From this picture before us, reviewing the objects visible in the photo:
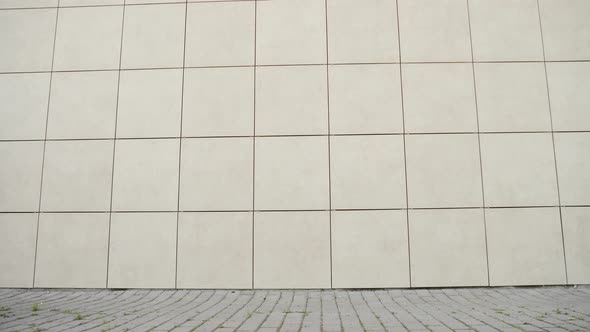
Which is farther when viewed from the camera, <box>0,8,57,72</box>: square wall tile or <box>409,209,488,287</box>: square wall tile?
<box>0,8,57,72</box>: square wall tile

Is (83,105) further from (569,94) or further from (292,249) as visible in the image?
(569,94)

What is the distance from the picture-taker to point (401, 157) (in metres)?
5.14

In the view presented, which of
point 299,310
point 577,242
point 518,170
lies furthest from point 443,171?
point 299,310

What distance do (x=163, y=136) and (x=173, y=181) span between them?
2.17 ft

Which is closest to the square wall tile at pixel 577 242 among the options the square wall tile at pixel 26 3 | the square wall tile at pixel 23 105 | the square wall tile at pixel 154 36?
the square wall tile at pixel 154 36

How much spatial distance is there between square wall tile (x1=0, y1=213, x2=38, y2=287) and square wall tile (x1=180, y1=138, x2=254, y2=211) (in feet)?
7.05

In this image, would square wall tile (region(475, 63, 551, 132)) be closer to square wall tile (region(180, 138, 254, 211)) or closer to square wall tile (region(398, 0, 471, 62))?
square wall tile (region(398, 0, 471, 62))

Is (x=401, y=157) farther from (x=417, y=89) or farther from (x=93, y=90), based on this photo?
(x=93, y=90)

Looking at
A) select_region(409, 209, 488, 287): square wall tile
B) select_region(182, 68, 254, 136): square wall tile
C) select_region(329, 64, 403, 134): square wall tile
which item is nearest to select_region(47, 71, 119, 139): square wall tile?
select_region(182, 68, 254, 136): square wall tile

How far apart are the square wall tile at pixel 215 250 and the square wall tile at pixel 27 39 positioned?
3.22 metres

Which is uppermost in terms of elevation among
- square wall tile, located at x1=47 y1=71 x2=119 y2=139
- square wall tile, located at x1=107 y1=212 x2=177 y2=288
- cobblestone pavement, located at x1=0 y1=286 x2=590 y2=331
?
square wall tile, located at x1=47 y1=71 x2=119 y2=139

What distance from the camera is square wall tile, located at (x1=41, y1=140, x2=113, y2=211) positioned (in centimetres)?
519

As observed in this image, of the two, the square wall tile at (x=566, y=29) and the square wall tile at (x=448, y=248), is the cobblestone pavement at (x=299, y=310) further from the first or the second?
the square wall tile at (x=566, y=29)

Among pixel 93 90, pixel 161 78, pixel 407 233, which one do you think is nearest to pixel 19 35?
pixel 93 90
